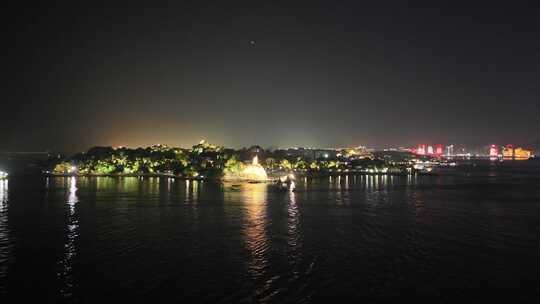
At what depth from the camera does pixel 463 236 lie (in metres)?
19.9

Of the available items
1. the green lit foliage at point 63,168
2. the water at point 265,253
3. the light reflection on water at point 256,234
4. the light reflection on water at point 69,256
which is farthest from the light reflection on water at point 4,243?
the green lit foliage at point 63,168

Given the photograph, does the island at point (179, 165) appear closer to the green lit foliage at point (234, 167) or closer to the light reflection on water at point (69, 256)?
the green lit foliage at point (234, 167)

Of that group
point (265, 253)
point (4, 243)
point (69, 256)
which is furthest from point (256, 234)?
point (4, 243)

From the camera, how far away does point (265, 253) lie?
16109 mm

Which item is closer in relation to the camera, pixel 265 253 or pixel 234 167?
pixel 265 253

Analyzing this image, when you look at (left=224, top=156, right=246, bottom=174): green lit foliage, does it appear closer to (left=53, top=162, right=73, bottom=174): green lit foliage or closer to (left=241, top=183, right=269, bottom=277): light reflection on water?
(left=53, top=162, right=73, bottom=174): green lit foliage

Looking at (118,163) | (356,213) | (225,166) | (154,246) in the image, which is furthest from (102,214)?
(118,163)

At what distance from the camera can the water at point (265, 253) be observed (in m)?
12.0

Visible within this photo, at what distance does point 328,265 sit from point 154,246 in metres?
6.95

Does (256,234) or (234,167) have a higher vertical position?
(234,167)

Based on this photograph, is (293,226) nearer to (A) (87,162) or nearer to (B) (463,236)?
(B) (463,236)

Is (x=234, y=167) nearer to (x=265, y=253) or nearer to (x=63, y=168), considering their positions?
(x=63, y=168)

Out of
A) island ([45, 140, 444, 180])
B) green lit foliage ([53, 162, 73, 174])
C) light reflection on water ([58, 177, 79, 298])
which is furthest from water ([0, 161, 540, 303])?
green lit foliage ([53, 162, 73, 174])

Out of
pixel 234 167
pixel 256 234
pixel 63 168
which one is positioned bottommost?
pixel 256 234
